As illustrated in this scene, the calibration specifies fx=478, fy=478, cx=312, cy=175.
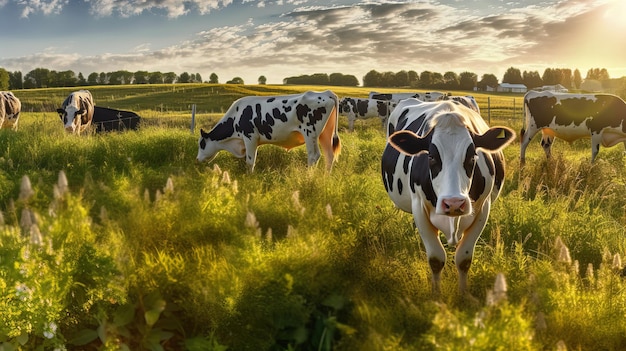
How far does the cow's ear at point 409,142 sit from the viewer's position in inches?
145

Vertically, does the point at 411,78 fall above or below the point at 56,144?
above

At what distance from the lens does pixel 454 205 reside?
3.23 meters

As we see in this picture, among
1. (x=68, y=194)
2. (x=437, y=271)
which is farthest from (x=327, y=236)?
(x=68, y=194)

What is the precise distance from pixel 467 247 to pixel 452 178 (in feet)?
2.84

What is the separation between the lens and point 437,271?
392 cm

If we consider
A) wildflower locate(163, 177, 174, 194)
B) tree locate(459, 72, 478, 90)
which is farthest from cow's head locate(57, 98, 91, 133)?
tree locate(459, 72, 478, 90)

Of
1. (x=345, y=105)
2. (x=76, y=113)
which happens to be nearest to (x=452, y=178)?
(x=76, y=113)

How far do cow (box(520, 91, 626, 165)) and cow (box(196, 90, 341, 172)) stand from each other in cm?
501

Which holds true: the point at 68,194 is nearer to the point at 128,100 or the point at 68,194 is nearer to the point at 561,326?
the point at 561,326

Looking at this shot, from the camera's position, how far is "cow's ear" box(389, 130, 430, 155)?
3682mm

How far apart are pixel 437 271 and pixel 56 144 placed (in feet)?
29.8

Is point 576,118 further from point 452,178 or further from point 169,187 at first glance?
point 169,187

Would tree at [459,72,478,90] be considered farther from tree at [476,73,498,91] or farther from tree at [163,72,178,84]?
tree at [163,72,178,84]

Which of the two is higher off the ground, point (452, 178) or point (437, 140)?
point (437, 140)
